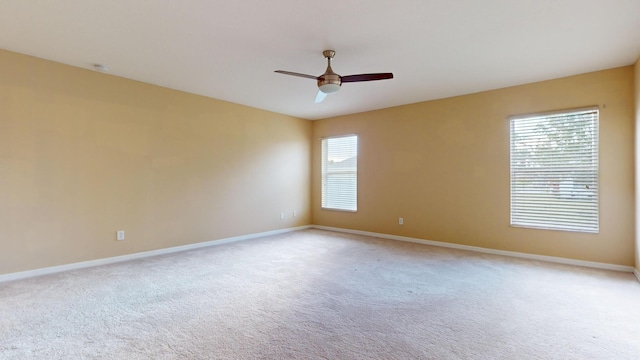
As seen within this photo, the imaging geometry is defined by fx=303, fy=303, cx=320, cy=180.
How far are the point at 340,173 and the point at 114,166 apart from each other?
13.4ft

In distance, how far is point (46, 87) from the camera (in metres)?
3.57

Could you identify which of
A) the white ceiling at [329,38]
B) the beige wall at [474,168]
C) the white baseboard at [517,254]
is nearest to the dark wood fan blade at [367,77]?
the white ceiling at [329,38]

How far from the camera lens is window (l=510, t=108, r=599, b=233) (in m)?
3.94

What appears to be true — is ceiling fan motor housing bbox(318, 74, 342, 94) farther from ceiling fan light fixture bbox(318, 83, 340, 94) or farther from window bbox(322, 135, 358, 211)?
window bbox(322, 135, 358, 211)

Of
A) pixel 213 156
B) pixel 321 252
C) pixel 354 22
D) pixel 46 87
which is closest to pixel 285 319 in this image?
pixel 321 252

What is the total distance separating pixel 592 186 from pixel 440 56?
8.74 feet

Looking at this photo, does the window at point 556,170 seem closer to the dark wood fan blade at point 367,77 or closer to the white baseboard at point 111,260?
the dark wood fan blade at point 367,77

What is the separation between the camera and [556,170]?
13.6 feet

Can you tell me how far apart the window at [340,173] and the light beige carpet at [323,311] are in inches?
96.4

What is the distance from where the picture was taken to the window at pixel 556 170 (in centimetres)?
394

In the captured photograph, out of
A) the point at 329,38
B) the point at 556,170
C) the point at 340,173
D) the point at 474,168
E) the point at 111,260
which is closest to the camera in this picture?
the point at 329,38

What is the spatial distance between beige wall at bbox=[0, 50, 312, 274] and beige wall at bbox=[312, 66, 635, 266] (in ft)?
7.09

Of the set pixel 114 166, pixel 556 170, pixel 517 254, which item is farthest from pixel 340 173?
pixel 114 166

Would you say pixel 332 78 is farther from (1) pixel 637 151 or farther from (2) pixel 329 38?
(1) pixel 637 151
